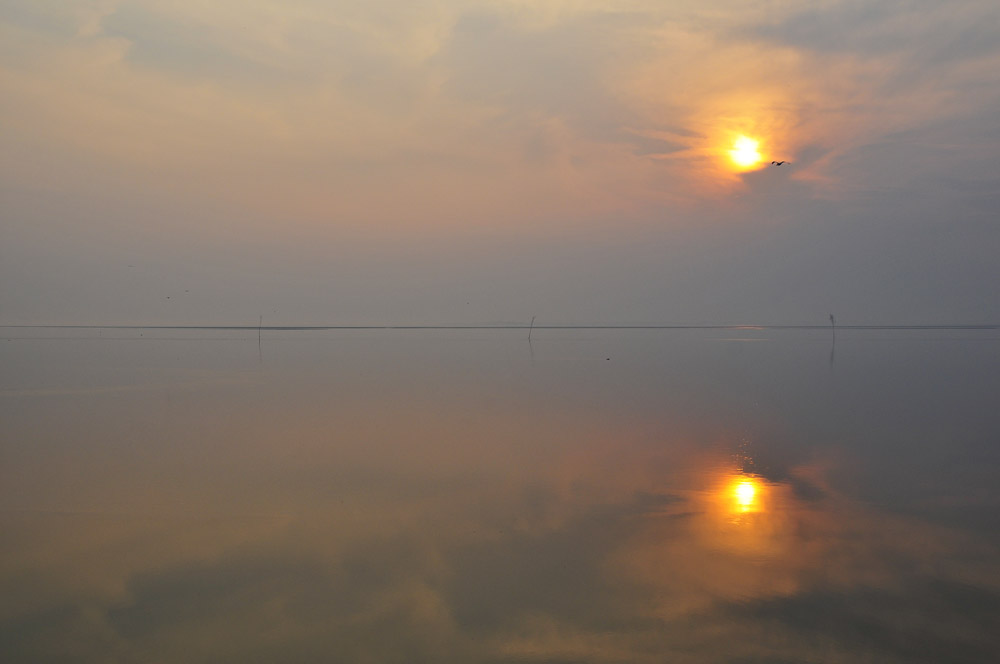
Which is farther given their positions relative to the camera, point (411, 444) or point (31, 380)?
point (31, 380)

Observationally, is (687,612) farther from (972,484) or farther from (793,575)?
(972,484)

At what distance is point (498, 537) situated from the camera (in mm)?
12391

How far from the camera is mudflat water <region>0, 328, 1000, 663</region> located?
8641mm

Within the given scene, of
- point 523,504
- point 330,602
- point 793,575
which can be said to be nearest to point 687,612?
point 793,575

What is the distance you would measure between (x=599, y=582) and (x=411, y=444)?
1167 cm

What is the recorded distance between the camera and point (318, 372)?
4906 centimetres

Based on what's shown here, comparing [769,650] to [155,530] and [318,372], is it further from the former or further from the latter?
[318,372]

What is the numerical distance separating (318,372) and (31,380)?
14948 mm

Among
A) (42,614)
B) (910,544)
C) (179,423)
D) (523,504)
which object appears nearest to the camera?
(42,614)

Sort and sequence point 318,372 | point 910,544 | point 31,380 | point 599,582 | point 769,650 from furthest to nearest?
point 318,372, point 31,380, point 910,544, point 599,582, point 769,650

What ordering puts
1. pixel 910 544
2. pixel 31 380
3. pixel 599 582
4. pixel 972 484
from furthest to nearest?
pixel 31 380 → pixel 972 484 → pixel 910 544 → pixel 599 582

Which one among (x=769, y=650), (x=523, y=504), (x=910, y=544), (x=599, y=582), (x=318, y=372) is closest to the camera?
(x=769, y=650)

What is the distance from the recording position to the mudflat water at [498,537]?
8641 millimetres

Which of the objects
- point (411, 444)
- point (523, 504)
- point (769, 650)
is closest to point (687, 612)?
point (769, 650)
